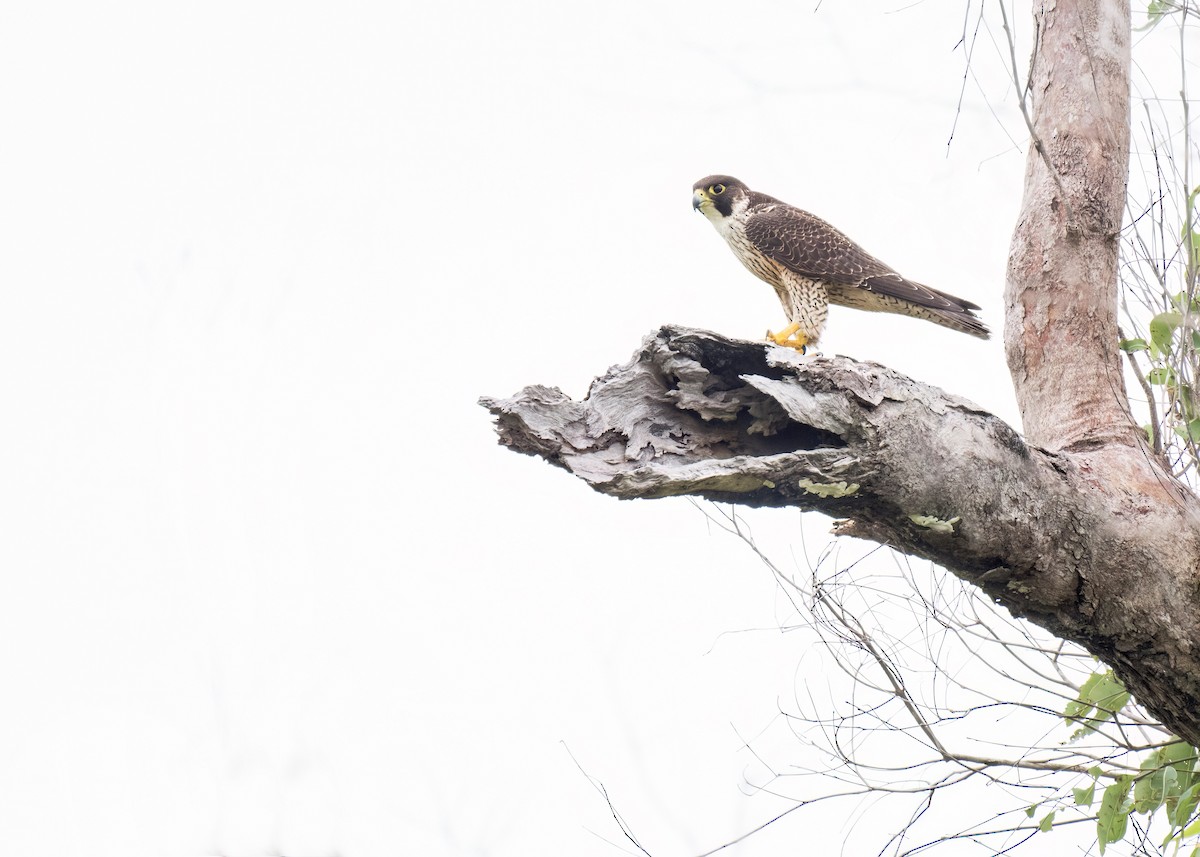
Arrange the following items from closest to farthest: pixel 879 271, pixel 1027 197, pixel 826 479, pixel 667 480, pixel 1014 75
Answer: pixel 667 480 → pixel 826 479 → pixel 1014 75 → pixel 1027 197 → pixel 879 271

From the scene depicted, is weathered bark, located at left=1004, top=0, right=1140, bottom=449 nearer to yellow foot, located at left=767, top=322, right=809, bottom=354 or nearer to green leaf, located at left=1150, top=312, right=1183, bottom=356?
green leaf, located at left=1150, top=312, right=1183, bottom=356

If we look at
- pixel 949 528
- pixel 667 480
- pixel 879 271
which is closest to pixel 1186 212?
pixel 949 528

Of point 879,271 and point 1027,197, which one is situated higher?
point 879,271

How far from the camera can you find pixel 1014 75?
206 centimetres

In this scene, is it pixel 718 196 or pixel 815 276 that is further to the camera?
pixel 718 196

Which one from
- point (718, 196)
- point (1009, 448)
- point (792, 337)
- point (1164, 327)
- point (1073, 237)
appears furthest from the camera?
point (718, 196)

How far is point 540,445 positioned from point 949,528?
2.28 feet

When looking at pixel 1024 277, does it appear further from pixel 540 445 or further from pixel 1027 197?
pixel 540 445

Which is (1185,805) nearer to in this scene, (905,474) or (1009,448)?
(1009,448)

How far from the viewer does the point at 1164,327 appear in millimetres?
2350

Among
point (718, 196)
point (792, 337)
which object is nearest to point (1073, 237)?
point (792, 337)

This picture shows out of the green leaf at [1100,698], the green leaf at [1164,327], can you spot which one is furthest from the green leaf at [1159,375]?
the green leaf at [1100,698]

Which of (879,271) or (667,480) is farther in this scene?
(879,271)

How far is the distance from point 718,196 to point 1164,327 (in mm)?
3277
